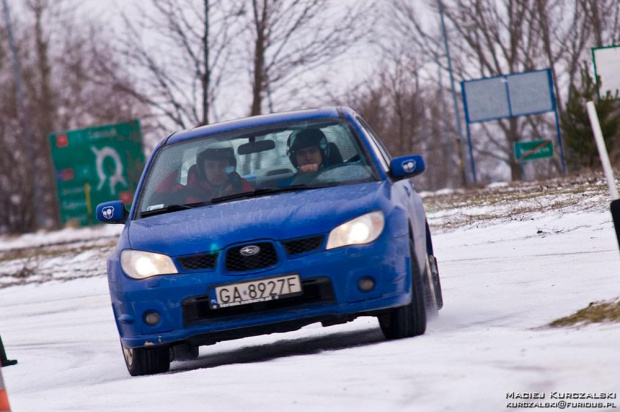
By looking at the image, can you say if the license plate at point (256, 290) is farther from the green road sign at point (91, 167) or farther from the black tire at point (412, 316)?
the green road sign at point (91, 167)

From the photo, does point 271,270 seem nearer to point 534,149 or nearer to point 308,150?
point 308,150

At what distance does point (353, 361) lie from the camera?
5.71 meters

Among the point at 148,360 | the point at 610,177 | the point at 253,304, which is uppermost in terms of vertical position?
the point at 610,177

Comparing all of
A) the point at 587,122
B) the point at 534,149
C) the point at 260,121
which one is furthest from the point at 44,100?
the point at 260,121

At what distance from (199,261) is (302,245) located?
1.88 ft

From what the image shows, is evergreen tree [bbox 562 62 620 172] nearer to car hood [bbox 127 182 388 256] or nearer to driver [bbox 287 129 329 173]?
driver [bbox 287 129 329 173]

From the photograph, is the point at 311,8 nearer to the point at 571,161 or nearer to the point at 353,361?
the point at 571,161

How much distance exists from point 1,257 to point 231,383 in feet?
72.9

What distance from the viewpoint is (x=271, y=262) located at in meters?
6.50

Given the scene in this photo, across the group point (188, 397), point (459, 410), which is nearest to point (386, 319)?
point (188, 397)

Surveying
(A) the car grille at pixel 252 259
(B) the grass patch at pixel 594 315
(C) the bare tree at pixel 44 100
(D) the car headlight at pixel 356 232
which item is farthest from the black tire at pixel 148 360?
(C) the bare tree at pixel 44 100

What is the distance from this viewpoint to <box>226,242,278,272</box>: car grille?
6.50m

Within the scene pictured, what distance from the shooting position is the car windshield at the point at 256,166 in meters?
7.32

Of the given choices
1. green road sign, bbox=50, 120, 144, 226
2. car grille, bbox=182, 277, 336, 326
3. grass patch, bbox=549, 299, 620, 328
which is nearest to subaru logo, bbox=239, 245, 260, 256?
car grille, bbox=182, 277, 336, 326
